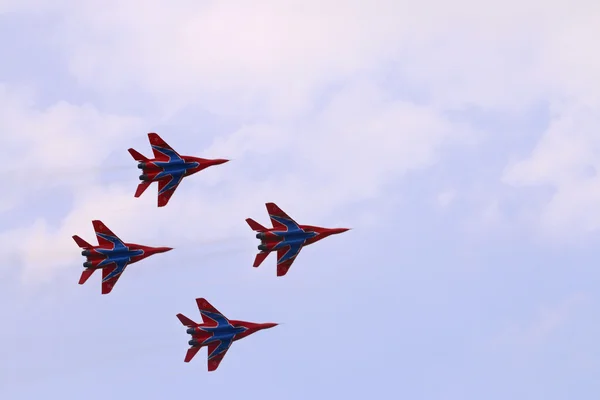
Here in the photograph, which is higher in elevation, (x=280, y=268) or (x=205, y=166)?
(x=205, y=166)

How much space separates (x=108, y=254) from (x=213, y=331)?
14.9 m

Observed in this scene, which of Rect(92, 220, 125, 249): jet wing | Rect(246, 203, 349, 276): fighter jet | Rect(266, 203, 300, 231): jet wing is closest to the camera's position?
Rect(246, 203, 349, 276): fighter jet

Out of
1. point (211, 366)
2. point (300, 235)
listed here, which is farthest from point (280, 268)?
point (211, 366)

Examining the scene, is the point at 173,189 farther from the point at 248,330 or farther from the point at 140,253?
the point at 248,330

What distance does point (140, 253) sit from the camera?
441 ft

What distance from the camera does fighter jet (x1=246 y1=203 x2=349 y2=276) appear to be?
430 ft

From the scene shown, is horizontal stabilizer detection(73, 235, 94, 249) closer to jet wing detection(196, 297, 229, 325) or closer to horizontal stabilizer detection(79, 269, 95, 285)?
horizontal stabilizer detection(79, 269, 95, 285)

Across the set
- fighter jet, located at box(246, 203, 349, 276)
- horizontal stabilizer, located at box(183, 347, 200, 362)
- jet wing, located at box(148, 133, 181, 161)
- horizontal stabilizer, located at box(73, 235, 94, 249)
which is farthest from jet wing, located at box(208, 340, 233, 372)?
jet wing, located at box(148, 133, 181, 161)

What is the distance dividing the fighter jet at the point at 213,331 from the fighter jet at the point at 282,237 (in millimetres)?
9538

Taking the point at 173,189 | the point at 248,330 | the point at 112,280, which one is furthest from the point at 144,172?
the point at 248,330

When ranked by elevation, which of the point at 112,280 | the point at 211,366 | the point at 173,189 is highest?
the point at 173,189

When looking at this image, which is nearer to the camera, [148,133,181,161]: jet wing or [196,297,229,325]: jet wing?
[148,133,181,161]: jet wing

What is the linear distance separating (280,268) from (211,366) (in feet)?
47.3

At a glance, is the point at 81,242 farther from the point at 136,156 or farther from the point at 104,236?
the point at 136,156
